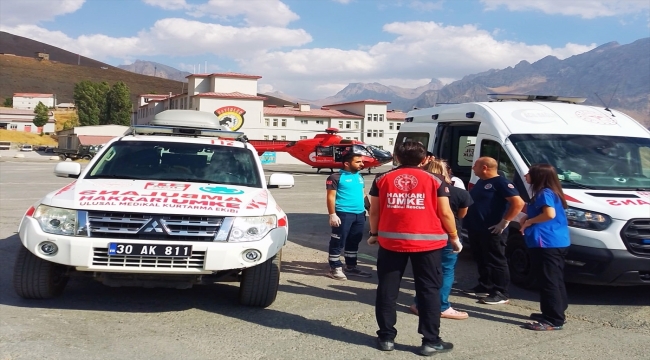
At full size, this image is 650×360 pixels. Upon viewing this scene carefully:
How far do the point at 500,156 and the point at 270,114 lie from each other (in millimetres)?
71168

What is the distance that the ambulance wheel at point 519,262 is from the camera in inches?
275

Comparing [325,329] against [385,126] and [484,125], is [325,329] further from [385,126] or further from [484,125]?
[385,126]

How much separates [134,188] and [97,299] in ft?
3.80

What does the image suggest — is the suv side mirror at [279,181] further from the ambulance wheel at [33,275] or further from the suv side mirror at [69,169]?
the ambulance wheel at [33,275]

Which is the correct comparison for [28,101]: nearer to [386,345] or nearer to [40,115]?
[40,115]

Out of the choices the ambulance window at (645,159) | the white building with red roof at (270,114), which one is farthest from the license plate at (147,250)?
the white building with red roof at (270,114)

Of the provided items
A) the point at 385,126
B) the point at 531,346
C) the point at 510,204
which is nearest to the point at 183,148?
the point at 510,204

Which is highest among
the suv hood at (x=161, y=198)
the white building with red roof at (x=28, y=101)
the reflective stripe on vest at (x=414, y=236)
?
the white building with red roof at (x=28, y=101)

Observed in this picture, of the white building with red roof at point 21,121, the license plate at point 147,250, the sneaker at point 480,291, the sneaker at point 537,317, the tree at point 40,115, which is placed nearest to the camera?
the license plate at point 147,250

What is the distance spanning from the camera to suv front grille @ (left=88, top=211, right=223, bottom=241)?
5.06 meters

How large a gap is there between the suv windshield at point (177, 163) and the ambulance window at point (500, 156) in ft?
10.2

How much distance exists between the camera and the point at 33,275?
212 inches

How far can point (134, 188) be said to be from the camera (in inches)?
221

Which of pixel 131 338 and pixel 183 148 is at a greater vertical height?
pixel 183 148
